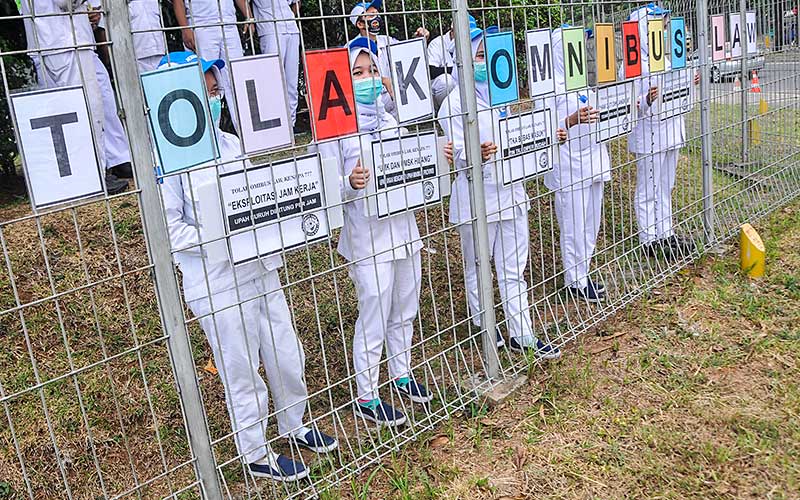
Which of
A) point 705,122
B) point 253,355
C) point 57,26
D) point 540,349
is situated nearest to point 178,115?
point 253,355

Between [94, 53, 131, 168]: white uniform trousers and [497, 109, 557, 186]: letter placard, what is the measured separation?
9.81ft

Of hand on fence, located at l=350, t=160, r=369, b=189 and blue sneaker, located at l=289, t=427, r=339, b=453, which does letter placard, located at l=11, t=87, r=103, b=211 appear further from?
blue sneaker, located at l=289, t=427, r=339, b=453

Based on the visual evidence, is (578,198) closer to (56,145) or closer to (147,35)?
(147,35)

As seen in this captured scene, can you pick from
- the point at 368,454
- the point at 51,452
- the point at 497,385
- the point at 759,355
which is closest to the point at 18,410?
the point at 51,452

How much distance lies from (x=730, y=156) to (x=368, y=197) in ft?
16.6

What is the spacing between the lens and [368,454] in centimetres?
332

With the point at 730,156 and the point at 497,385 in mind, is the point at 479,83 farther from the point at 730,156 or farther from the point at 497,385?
the point at 730,156

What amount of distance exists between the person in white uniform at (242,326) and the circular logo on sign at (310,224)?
0.75 feet

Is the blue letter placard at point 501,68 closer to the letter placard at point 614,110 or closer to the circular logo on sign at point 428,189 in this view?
the circular logo on sign at point 428,189

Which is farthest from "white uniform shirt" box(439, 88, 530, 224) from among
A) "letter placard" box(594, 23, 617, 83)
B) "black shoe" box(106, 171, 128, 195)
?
"black shoe" box(106, 171, 128, 195)

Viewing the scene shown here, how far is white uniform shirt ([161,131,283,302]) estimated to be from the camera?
2982mm

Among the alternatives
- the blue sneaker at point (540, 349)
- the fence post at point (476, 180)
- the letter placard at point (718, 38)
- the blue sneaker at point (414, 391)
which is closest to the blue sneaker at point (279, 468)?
the blue sneaker at point (414, 391)

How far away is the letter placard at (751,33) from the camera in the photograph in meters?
5.97

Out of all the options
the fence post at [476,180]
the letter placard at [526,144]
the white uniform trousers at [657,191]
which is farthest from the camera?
the white uniform trousers at [657,191]
